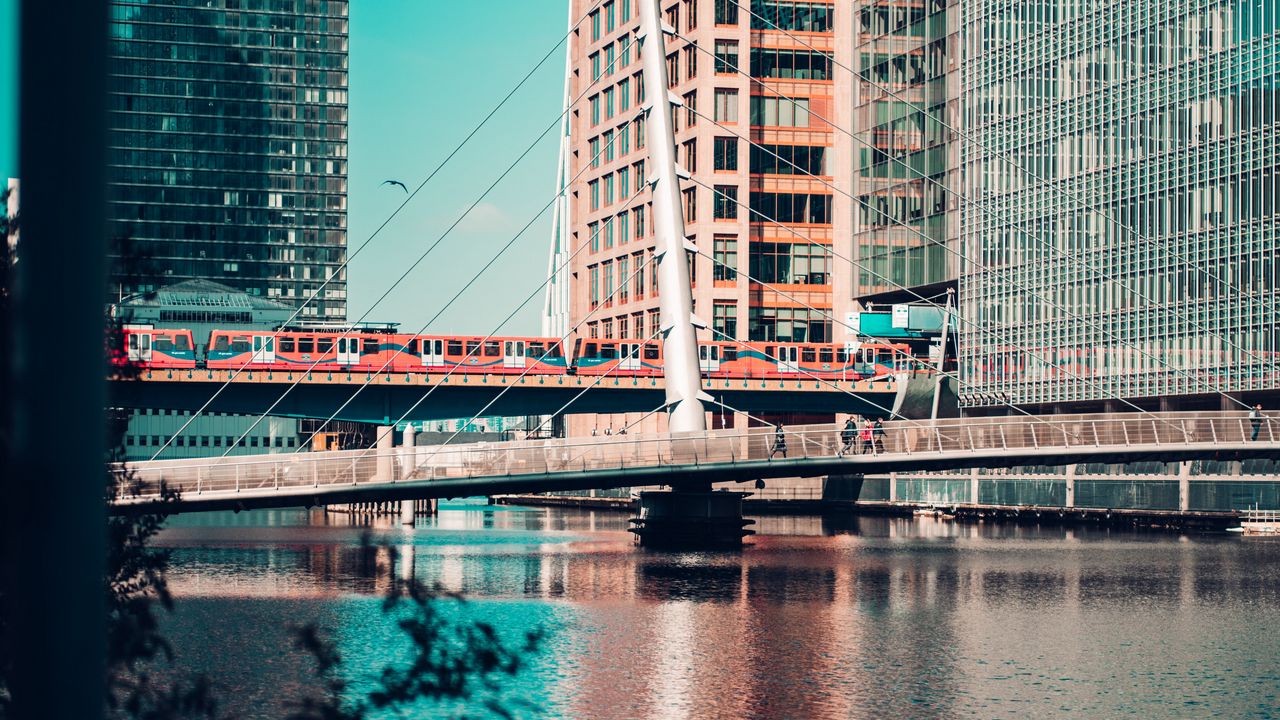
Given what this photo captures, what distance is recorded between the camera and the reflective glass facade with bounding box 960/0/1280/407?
82.2 m

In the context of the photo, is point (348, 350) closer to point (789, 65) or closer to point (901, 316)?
point (901, 316)

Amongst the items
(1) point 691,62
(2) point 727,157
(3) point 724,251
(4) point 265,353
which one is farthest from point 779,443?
(1) point 691,62

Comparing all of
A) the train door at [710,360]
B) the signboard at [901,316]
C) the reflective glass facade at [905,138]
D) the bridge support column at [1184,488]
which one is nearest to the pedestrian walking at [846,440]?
the bridge support column at [1184,488]

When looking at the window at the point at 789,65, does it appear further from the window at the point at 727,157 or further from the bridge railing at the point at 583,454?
the bridge railing at the point at 583,454

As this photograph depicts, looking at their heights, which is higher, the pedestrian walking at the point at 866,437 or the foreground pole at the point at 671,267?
the foreground pole at the point at 671,267

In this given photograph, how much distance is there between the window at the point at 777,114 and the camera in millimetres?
123125

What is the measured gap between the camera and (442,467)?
57.8 m

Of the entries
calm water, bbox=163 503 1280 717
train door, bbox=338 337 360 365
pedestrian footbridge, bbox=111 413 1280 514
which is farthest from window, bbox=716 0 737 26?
pedestrian footbridge, bbox=111 413 1280 514

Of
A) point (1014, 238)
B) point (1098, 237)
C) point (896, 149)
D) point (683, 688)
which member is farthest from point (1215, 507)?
point (683, 688)

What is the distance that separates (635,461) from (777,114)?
67885 millimetres

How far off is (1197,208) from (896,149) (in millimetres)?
34331

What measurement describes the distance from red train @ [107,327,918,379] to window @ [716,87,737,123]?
2165 centimetres

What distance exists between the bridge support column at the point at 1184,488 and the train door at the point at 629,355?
30.5 metres

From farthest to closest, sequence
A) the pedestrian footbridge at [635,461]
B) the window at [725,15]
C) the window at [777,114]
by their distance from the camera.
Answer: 1. the window at [777,114]
2. the window at [725,15]
3. the pedestrian footbridge at [635,461]
